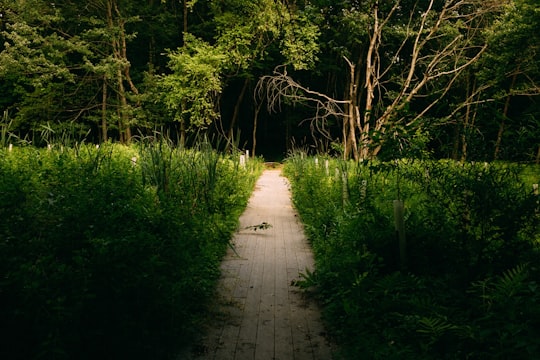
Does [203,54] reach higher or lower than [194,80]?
higher

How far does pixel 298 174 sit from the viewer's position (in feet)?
45.1

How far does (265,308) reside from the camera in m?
4.75

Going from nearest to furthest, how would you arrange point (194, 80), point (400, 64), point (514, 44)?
point (514, 44), point (194, 80), point (400, 64)

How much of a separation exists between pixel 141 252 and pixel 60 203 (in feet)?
3.35

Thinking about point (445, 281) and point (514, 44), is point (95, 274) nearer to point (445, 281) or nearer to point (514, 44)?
point (445, 281)

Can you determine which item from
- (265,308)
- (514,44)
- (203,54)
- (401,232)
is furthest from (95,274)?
(514,44)

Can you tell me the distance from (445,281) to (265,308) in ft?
6.04

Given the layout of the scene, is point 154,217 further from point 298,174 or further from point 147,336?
point 298,174

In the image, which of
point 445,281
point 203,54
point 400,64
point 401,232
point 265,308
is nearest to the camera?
point 445,281

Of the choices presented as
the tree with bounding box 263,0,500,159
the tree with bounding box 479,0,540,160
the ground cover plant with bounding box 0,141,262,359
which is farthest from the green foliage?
the ground cover plant with bounding box 0,141,262,359

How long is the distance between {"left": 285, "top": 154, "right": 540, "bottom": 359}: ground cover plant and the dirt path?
266mm

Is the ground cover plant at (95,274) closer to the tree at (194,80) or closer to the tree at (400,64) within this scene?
the tree at (400,64)

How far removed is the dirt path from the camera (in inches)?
149

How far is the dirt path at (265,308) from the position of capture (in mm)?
3797
